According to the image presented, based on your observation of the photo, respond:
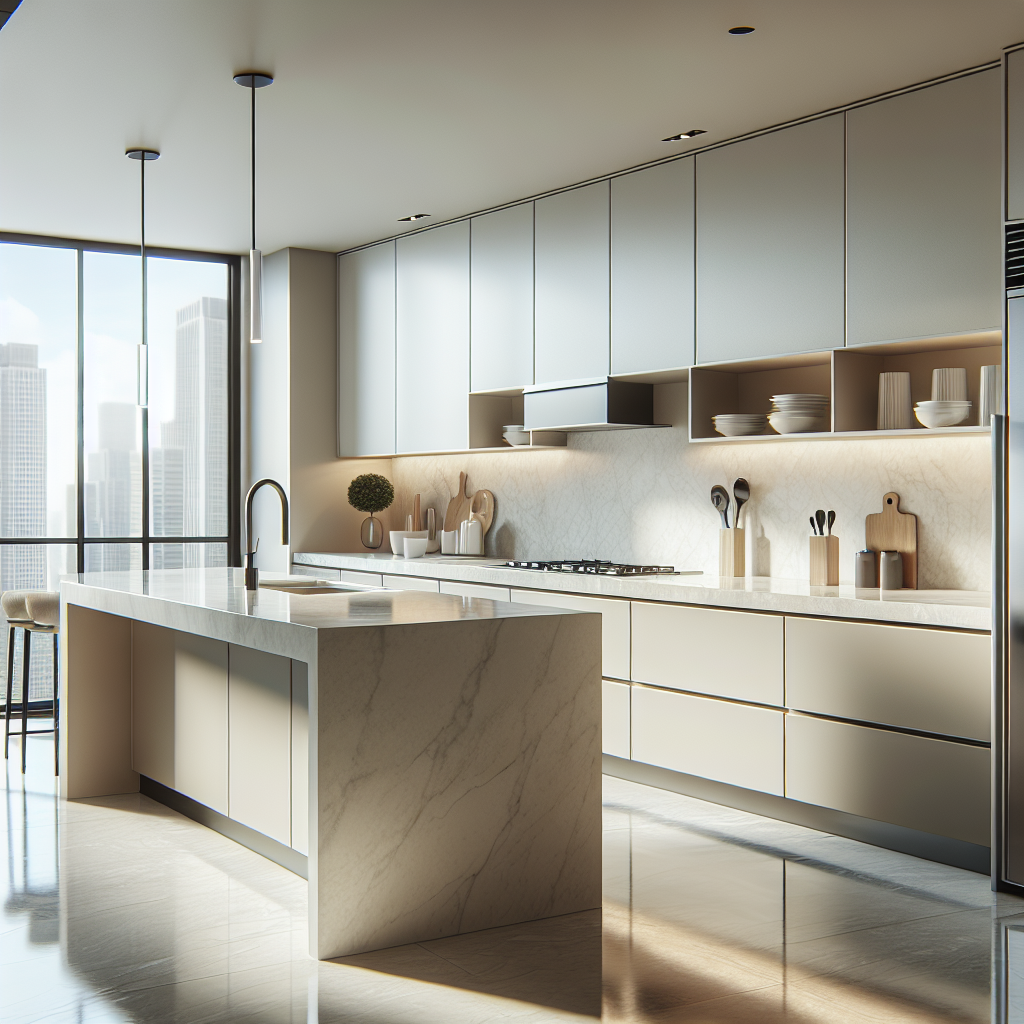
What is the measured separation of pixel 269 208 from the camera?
233 inches

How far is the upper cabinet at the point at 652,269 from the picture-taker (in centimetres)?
480

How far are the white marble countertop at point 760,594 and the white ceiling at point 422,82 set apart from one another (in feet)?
5.72

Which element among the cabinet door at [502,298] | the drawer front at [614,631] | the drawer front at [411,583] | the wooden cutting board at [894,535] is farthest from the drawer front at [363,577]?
the wooden cutting board at [894,535]

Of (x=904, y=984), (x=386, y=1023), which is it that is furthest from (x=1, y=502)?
(x=904, y=984)

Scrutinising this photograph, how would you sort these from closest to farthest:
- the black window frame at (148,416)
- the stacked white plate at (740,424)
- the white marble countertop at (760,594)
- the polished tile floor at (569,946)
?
1. the polished tile floor at (569,946)
2. the white marble countertop at (760,594)
3. the stacked white plate at (740,424)
4. the black window frame at (148,416)

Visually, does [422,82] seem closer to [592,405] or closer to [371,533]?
[592,405]

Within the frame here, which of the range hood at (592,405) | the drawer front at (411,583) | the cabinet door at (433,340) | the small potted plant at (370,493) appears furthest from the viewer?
the small potted plant at (370,493)

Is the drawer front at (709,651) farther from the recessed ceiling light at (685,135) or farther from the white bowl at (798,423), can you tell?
the recessed ceiling light at (685,135)

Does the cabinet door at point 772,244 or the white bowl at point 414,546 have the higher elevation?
the cabinet door at point 772,244

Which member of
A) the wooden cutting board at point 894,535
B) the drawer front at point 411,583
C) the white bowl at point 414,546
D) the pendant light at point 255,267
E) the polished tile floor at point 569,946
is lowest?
the polished tile floor at point 569,946

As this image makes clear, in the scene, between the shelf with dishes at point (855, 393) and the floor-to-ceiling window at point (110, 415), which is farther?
the floor-to-ceiling window at point (110, 415)

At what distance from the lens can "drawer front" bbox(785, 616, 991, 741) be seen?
11.5ft

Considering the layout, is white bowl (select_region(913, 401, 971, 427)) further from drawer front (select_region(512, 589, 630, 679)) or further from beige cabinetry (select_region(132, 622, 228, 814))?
beige cabinetry (select_region(132, 622, 228, 814))

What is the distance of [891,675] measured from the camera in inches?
146
